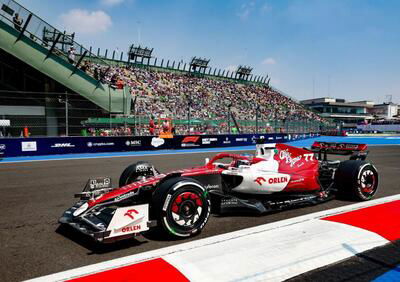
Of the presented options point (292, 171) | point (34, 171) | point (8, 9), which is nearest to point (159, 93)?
point (8, 9)

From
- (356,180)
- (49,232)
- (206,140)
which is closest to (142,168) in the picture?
(49,232)

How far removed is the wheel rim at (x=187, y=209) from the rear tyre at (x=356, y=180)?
2842 millimetres

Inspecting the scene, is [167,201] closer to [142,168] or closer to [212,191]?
[212,191]

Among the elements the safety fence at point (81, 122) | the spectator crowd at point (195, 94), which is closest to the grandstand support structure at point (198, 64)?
the spectator crowd at point (195, 94)

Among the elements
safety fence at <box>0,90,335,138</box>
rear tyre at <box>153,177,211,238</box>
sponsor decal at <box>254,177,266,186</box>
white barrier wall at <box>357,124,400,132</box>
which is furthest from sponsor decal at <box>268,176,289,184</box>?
white barrier wall at <box>357,124,400,132</box>

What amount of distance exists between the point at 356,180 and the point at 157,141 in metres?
11.8

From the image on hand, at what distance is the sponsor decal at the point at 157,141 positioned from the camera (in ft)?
51.9

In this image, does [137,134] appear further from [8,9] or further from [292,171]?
[292,171]

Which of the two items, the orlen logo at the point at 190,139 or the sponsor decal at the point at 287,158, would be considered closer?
the sponsor decal at the point at 287,158

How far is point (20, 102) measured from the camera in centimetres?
1397

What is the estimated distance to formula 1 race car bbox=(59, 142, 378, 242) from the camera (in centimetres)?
331

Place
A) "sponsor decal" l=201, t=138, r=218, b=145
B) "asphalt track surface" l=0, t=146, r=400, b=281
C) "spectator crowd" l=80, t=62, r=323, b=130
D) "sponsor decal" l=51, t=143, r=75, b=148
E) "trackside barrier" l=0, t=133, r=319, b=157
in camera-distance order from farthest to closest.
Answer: "spectator crowd" l=80, t=62, r=323, b=130, "sponsor decal" l=201, t=138, r=218, b=145, "sponsor decal" l=51, t=143, r=75, b=148, "trackside barrier" l=0, t=133, r=319, b=157, "asphalt track surface" l=0, t=146, r=400, b=281

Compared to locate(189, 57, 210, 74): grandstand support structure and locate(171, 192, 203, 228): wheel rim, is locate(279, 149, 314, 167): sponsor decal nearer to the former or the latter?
locate(171, 192, 203, 228): wheel rim

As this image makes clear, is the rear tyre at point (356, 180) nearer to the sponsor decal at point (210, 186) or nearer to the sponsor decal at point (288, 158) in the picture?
the sponsor decal at point (288, 158)
